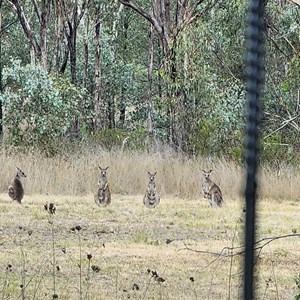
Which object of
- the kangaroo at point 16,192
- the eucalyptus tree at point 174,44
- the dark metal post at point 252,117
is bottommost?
the kangaroo at point 16,192

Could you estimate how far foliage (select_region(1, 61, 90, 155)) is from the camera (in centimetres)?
1698

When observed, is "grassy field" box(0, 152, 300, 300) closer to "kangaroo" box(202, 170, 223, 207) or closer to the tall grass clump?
the tall grass clump

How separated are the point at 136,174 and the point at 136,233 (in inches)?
188

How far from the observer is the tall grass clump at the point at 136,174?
13961mm

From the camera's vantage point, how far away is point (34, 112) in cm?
1706

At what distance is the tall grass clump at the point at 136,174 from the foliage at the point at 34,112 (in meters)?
1.12

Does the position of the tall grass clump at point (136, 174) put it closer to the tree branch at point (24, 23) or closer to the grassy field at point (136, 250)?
the grassy field at point (136, 250)

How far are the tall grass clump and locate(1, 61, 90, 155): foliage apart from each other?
1.12 meters

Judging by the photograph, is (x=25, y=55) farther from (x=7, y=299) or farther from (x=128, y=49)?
(x=7, y=299)

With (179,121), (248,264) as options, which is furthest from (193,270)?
(179,121)

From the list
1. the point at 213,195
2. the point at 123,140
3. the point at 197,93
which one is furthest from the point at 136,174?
the point at 123,140

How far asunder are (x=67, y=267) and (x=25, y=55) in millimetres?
23727

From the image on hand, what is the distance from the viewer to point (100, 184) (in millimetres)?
12727

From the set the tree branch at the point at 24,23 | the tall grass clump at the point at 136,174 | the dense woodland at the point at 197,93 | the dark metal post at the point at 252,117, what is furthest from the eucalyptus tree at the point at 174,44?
the dark metal post at the point at 252,117
